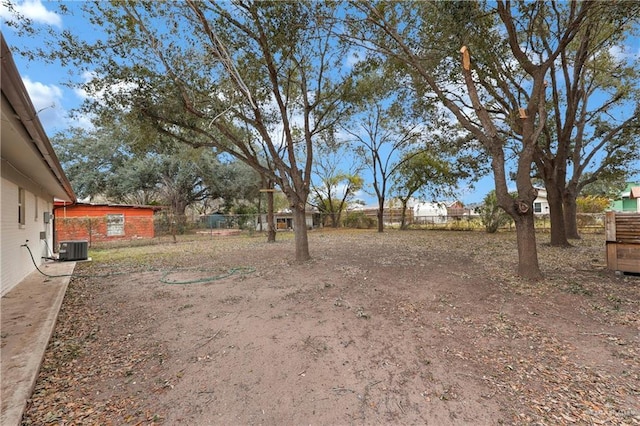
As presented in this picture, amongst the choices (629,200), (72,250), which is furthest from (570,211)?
(629,200)

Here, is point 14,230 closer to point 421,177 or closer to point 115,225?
point 115,225

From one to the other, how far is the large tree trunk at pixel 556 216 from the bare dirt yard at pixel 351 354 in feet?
15.5

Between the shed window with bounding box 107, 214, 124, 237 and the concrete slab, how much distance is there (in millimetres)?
12058

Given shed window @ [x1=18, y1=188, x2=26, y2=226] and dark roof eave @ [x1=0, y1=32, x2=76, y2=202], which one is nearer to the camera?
dark roof eave @ [x1=0, y1=32, x2=76, y2=202]

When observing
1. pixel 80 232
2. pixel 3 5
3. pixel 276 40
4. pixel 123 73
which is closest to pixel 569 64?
pixel 276 40

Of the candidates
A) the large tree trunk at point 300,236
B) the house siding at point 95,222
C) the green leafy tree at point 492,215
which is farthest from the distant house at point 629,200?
the house siding at point 95,222

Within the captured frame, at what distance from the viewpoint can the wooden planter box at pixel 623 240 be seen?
523 cm

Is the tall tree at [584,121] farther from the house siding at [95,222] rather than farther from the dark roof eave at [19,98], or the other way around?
the house siding at [95,222]

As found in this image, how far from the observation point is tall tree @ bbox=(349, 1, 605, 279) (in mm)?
5273

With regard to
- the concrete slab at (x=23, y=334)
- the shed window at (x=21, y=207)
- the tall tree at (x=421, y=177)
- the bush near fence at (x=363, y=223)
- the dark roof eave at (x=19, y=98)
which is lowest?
the concrete slab at (x=23, y=334)

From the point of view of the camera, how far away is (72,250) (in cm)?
923

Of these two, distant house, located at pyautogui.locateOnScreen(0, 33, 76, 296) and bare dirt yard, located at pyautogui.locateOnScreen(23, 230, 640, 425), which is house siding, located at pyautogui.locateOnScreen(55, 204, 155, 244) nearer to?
distant house, located at pyautogui.locateOnScreen(0, 33, 76, 296)

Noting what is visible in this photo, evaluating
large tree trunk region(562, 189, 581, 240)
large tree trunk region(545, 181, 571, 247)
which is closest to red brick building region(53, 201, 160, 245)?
large tree trunk region(545, 181, 571, 247)

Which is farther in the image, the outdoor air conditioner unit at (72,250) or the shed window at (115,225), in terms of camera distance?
the shed window at (115,225)
